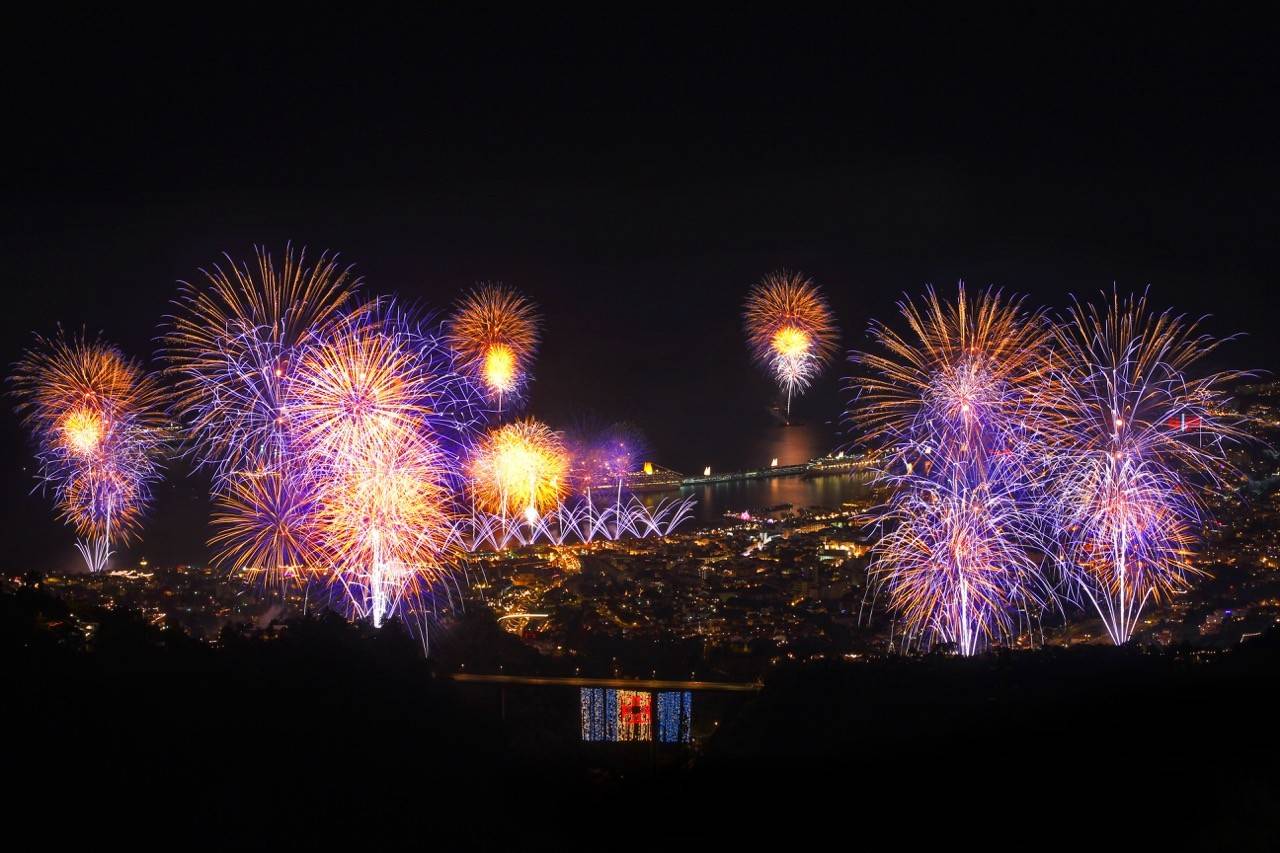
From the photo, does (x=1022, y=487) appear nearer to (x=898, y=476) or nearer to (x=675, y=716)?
(x=898, y=476)

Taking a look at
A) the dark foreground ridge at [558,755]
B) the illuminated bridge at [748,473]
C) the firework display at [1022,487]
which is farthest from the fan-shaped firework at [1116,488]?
the illuminated bridge at [748,473]

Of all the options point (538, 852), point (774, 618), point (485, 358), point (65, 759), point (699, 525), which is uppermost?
point (485, 358)

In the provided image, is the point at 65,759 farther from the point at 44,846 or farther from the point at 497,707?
the point at 497,707

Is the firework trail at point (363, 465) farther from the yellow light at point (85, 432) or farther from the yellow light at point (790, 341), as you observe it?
the yellow light at point (790, 341)

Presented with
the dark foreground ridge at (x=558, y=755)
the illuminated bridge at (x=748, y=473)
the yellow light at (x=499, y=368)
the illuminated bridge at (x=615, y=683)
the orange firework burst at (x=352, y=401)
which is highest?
the yellow light at (x=499, y=368)

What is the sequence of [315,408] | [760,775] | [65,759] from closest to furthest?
[65,759] → [760,775] → [315,408]

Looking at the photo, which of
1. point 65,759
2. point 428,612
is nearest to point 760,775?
point 65,759
